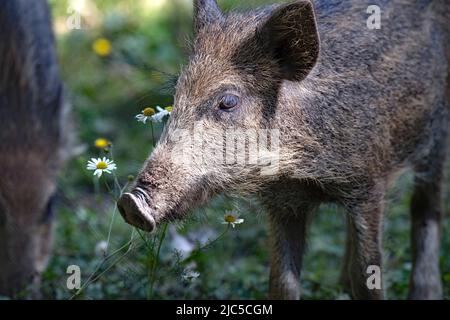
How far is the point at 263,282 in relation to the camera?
5.91 metres

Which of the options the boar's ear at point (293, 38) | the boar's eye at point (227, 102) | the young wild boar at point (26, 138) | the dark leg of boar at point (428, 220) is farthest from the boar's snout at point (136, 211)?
the dark leg of boar at point (428, 220)

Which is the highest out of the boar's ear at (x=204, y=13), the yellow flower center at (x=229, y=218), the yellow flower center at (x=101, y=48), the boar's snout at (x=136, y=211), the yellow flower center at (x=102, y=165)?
the yellow flower center at (x=101, y=48)

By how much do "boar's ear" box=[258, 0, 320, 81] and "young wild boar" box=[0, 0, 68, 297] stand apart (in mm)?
2238

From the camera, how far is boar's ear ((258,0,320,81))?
430 centimetres

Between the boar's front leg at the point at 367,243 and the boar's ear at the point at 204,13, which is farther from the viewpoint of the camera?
the boar's front leg at the point at 367,243

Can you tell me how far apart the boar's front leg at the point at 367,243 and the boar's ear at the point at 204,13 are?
1.21m

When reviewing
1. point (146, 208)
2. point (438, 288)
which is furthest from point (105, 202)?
point (146, 208)

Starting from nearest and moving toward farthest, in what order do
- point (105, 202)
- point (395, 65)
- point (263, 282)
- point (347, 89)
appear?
point (347, 89) → point (395, 65) → point (263, 282) → point (105, 202)

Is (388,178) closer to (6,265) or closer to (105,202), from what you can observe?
(6,265)

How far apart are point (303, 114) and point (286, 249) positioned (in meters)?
0.89

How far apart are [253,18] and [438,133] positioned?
5.50 ft

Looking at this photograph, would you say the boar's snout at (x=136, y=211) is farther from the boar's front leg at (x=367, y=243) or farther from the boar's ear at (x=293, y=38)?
the boar's front leg at (x=367, y=243)

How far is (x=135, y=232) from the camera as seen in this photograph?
4566 mm

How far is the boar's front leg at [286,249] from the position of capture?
5.02m
